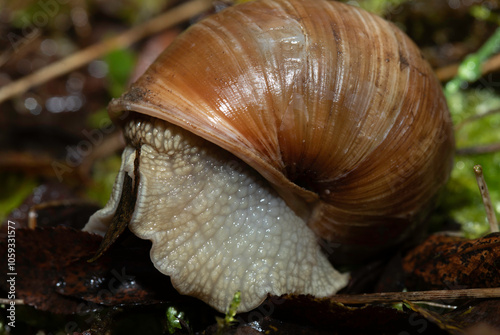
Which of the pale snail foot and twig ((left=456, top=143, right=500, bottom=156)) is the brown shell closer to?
the pale snail foot

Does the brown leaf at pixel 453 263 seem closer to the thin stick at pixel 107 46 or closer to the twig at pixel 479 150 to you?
the twig at pixel 479 150

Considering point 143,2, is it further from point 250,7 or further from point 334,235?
point 334,235

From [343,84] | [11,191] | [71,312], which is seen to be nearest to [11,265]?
[71,312]

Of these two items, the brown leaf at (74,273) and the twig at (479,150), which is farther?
the twig at (479,150)

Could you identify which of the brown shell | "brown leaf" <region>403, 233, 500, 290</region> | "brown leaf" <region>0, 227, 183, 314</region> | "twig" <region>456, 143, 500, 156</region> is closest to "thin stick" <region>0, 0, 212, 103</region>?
"brown leaf" <region>0, 227, 183, 314</region>

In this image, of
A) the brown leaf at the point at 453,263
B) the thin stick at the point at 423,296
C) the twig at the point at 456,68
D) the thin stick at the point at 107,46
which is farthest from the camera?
the thin stick at the point at 107,46

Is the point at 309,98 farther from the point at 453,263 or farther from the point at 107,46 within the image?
the point at 107,46

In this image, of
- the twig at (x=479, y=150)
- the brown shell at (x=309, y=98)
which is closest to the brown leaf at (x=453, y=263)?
the brown shell at (x=309, y=98)
